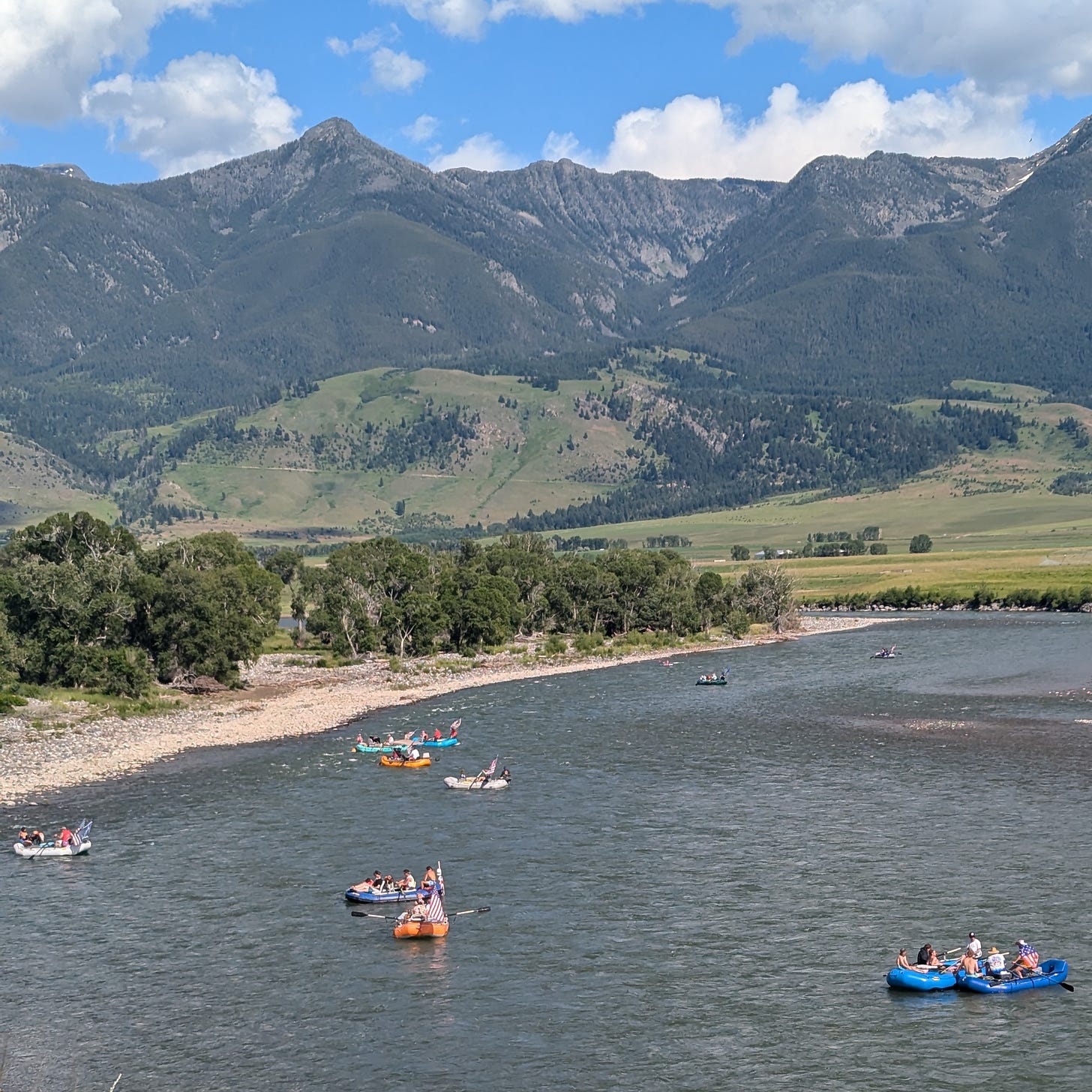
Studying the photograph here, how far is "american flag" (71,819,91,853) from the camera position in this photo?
8950cm

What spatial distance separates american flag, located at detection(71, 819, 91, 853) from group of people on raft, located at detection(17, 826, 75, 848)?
0.22 meters

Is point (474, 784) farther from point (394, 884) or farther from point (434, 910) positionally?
point (434, 910)

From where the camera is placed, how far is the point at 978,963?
66375mm

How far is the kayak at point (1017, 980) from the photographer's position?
65.7 meters

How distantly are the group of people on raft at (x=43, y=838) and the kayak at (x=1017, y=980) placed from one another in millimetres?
55288

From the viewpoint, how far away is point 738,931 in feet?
244

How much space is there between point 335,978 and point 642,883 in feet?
71.0

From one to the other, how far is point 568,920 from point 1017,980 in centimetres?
2356

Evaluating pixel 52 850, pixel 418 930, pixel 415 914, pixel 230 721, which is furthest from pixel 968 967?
pixel 230 721

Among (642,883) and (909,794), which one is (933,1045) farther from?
(909,794)

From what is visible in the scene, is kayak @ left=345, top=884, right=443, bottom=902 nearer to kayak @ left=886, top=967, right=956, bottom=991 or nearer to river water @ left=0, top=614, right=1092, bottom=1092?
river water @ left=0, top=614, right=1092, bottom=1092

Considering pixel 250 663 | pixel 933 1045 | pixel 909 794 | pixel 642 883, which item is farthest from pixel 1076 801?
pixel 250 663

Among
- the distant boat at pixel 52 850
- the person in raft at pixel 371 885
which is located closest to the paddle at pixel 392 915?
the person in raft at pixel 371 885

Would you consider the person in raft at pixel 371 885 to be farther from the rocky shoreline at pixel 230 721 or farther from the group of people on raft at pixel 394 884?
the rocky shoreline at pixel 230 721
